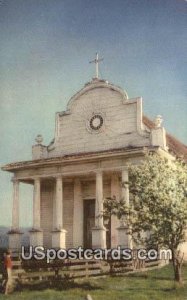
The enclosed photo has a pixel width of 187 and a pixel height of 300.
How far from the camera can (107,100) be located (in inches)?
387

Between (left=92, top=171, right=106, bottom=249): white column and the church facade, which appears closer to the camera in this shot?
(left=92, top=171, right=106, bottom=249): white column

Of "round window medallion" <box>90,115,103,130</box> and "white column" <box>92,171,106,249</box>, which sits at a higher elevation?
"round window medallion" <box>90,115,103,130</box>

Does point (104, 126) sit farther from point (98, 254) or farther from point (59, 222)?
point (98, 254)

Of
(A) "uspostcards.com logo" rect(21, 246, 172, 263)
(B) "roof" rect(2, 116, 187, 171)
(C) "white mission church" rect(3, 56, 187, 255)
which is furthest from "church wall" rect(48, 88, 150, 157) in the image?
(A) "uspostcards.com logo" rect(21, 246, 172, 263)

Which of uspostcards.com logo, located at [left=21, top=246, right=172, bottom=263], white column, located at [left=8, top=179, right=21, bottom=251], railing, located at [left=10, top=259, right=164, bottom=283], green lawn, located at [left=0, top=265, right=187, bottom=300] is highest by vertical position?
white column, located at [left=8, top=179, right=21, bottom=251]

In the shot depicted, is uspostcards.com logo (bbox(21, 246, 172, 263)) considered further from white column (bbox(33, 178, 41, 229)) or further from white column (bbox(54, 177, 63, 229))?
white column (bbox(33, 178, 41, 229))

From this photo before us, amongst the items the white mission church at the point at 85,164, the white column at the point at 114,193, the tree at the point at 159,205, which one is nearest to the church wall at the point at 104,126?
the white mission church at the point at 85,164

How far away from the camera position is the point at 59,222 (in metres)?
9.48

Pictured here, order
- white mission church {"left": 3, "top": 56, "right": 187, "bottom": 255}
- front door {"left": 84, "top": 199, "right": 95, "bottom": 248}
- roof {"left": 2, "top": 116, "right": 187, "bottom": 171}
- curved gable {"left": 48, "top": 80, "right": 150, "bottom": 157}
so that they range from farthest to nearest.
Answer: front door {"left": 84, "top": 199, "right": 95, "bottom": 248}
curved gable {"left": 48, "top": 80, "right": 150, "bottom": 157}
white mission church {"left": 3, "top": 56, "right": 187, "bottom": 255}
roof {"left": 2, "top": 116, "right": 187, "bottom": 171}

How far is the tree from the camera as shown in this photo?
622 cm

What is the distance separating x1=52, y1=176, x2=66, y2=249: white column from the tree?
2.99 meters

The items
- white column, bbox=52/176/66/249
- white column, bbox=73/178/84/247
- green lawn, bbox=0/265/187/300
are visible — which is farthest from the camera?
white column, bbox=73/178/84/247

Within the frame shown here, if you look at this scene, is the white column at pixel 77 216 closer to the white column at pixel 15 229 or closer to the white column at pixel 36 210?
the white column at pixel 36 210

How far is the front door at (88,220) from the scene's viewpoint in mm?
10133
